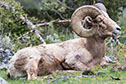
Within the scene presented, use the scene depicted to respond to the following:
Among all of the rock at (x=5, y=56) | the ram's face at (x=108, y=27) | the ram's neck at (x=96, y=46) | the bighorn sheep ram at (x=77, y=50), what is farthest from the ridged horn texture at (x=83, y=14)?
the rock at (x=5, y=56)

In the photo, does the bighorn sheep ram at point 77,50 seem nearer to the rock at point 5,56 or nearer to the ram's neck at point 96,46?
the ram's neck at point 96,46

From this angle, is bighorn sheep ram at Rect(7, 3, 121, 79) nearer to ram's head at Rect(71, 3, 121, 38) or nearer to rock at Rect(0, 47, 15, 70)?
ram's head at Rect(71, 3, 121, 38)

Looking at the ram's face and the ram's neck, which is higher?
the ram's face

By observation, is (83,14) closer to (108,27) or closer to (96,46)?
(108,27)

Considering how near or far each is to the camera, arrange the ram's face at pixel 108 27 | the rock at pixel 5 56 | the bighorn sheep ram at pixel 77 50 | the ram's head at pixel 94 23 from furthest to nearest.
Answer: the rock at pixel 5 56
the ram's head at pixel 94 23
the ram's face at pixel 108 27
the bighorn sheep ram at pixel 77 50

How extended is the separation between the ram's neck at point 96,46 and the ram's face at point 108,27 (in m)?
0.31

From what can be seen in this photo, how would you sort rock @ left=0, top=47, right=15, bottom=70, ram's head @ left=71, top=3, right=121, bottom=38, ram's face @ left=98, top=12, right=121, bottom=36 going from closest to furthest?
1. ram's face @ left=98, top=12, right=121, bottom=36
2. ram's head @ left=71, top=3, right=121, bottom=38
3. rock @ left=0, top=47, right=15, bottom=70

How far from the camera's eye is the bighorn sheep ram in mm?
6699

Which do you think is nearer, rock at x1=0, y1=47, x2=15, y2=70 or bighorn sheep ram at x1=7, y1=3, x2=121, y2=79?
bighorn sheep ram at x1=7, y1=3, x2=121, y2=79

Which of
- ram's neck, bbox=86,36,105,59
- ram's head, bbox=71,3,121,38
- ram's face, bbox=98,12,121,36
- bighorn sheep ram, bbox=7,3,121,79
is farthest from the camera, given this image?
ram's neck, bbox=86,36,105,59

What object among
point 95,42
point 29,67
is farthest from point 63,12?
point 29,67

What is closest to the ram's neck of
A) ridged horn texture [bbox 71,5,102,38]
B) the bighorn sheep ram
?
the bighorn sheep ram

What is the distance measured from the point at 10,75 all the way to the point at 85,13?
A: 284 cm

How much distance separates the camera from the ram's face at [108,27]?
272 inches
